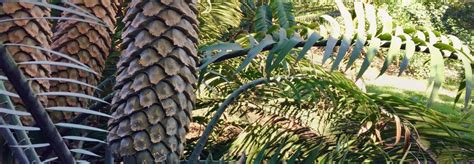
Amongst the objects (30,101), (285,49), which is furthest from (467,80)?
(30,101)

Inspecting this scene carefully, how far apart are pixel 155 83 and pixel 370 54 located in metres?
0.33

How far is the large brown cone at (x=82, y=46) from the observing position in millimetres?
1020

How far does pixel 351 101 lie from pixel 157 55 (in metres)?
0.60

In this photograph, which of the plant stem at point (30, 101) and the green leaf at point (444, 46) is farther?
the green leaf at point (444, 46)

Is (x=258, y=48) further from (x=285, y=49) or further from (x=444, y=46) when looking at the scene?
(x=444, y=46)

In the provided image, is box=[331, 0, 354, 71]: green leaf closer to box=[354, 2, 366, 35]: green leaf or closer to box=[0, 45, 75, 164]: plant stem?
box=[354, 2, 366, 35]: green leaf

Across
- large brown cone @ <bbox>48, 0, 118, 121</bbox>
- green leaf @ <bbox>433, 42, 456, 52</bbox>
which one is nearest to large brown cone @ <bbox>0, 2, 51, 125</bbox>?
large brown cone @ <bbox>48, 0, 118, 121</bbox>

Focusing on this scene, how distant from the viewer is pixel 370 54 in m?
0.85

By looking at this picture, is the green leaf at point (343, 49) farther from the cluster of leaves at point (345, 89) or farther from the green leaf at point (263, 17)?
the green leaf at point (263, 17)

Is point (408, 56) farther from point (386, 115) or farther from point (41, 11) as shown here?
point (41, 11)

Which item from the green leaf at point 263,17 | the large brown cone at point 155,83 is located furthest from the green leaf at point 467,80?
the green leaf at point 263,17

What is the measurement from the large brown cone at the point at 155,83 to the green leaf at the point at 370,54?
0.91 feet

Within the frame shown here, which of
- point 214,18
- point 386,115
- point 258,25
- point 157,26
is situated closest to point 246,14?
point 214,18

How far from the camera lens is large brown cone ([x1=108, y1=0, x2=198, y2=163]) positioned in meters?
0.86
